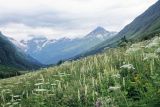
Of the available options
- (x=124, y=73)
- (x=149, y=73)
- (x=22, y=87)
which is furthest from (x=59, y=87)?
(x=22, y=87)

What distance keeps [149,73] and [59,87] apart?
3576 mm

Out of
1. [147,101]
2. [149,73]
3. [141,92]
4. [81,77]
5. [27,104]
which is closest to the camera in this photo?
[147,101]

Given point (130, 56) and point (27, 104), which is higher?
point (130, 56)

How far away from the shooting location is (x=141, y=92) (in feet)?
41.8

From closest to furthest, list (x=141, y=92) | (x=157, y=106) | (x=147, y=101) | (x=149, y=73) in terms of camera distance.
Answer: (x=157, y=106)
(x=147, y=101)
(x=141, y=92)
(x=149, y=73)

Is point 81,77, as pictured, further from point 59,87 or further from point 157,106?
point 157,106

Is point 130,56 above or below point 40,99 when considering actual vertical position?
above

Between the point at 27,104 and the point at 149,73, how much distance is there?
14.6ft

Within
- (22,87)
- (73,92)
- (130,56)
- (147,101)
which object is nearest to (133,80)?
(73,92)

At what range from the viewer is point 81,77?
18.9m

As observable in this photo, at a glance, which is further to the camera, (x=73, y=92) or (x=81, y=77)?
(x=81, y=77)

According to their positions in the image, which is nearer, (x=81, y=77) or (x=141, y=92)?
(x=141, y=92)

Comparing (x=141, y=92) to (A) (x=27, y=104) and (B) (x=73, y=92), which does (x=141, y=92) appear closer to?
(B) (x=73, y=92)

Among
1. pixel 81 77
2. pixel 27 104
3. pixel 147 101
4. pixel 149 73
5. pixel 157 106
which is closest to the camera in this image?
pixel 157 106
